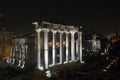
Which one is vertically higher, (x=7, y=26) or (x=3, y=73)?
(x=7, y=26)

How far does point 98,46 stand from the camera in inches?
3979

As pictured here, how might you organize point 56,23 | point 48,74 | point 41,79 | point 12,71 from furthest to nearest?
1. point 56,23
2. point 12,71
3. point 48,74
4. point 41,79

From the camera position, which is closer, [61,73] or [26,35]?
[61,73]

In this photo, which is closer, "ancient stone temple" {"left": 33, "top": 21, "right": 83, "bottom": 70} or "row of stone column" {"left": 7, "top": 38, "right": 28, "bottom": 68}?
"ancient stone temple" {"left": 33, "top": 21, "right": 83, "bottom": 70}

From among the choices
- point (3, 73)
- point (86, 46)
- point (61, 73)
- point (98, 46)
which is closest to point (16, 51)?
point (3, 73)

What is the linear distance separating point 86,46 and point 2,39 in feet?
135

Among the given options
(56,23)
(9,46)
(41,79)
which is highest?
(56,23)

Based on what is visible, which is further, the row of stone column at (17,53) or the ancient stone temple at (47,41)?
the row of stone column at (17,53)

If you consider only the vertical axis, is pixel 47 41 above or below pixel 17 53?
above

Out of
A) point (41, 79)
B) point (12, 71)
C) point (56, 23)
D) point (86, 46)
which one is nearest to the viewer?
point (41, 79)

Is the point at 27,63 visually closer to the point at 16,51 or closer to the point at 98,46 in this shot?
the point at 16,51

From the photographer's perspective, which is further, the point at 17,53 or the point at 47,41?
the point at 17,53

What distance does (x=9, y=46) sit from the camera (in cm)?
6475

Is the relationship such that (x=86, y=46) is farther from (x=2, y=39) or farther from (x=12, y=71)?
(x=12, y=71)
